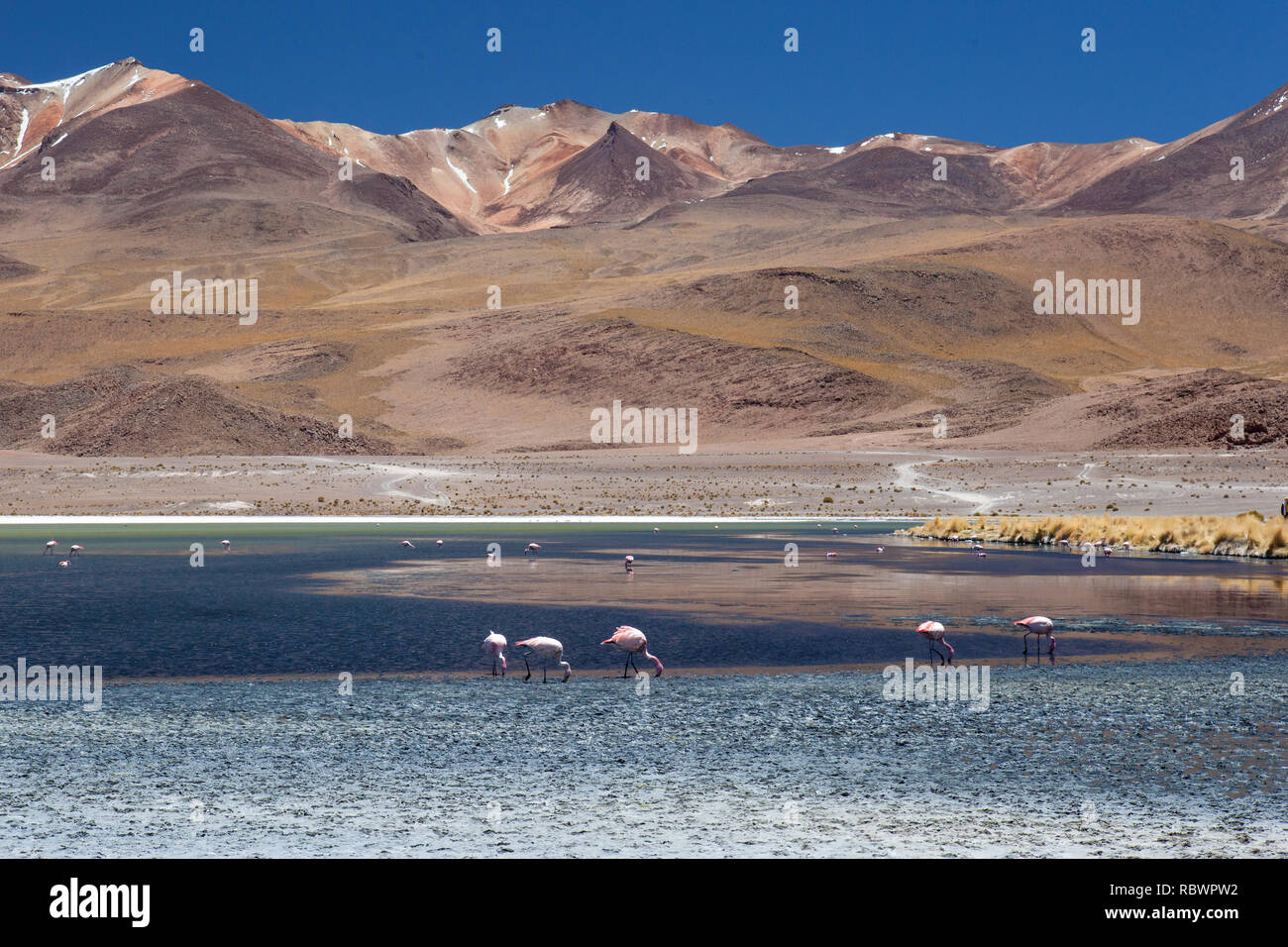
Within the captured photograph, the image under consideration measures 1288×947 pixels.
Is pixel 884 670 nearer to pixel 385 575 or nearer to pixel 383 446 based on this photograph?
pixel 385 575

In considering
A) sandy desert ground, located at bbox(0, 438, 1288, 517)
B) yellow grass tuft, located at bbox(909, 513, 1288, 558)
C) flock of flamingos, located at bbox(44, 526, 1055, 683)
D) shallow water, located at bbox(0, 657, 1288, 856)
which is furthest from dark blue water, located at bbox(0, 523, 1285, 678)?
sandy desert ground, located at bbox(0, 438, 1288, 517)

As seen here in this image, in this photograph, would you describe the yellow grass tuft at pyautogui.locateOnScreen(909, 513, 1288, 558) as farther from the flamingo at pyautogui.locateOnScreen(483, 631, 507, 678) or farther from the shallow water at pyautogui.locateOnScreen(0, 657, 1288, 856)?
the flamingo at pyautogui.locateOnScreen(483, 631, 507, 678)

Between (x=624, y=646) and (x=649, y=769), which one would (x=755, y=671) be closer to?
(x=624, y=646)

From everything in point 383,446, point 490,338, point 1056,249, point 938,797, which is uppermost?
point 1056,249

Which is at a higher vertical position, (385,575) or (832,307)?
(832,307)

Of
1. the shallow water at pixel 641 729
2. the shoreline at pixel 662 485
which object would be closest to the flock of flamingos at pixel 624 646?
the shallow water at pixel 641 729

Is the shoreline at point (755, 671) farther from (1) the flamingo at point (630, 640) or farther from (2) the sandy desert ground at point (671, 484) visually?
(2) the sandy desert ground at point (671, 484)

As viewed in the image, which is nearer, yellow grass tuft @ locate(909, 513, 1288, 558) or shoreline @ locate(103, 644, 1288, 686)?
shoreline @ locate(103, 644, 1288, 686)

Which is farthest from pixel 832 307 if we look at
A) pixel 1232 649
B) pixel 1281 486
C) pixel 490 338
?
pixel 1232 649
